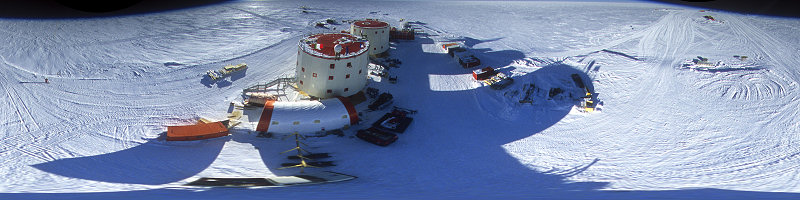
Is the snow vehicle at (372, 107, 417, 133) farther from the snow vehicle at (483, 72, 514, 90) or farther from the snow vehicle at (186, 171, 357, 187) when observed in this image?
the snow vehicle at (483, 72, 514, 90)

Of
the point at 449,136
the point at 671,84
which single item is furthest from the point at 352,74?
the point at 671,84

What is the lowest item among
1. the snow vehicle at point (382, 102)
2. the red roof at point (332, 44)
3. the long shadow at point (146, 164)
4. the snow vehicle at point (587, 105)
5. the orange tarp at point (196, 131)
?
the long shadow at point (146, 164)

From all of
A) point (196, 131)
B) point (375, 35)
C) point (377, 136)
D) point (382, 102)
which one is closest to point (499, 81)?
point (382, 102)

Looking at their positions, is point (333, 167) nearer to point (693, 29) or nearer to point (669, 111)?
point (669, 111)

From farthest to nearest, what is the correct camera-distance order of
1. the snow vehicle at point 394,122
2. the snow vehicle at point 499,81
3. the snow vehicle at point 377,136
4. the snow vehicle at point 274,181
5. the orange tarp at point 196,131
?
the snow vehicle at point 499,81
the snow vehicle at point 394,122
the snow vehicle at point 377,136
the orange tarp at point 196,131
the snow vehicle at point 274,181

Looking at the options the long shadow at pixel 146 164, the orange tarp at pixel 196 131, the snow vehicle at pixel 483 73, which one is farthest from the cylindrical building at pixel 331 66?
the snow vehicle at pixel 483 73

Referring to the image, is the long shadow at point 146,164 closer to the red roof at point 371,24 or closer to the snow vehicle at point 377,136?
the snow vehicle at point 377,136
